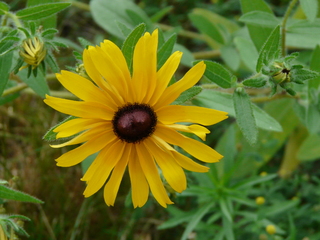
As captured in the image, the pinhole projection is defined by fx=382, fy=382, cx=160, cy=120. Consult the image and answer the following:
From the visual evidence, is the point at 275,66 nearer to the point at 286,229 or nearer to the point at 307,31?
the point at 307,31

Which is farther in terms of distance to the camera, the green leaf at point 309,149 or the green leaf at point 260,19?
the green leaf at point 309,149

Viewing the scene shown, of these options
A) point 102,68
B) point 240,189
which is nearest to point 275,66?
point 102,68

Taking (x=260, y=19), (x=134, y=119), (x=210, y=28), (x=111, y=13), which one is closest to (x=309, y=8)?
(x=260, y=19)

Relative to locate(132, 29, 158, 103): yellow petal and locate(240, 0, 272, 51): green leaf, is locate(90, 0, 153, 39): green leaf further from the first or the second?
locate(132, 29, 158, 103): yellow petal

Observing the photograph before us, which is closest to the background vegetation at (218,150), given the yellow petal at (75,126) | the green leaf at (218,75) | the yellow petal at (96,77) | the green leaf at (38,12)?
the green leaf at (218,75)


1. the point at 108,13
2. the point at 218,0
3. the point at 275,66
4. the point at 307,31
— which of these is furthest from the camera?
the point at 218,0

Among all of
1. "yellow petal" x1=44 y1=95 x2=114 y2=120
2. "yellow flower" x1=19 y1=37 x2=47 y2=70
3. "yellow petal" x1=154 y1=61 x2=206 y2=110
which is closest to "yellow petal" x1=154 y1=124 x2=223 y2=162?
"yellow petal" x1=154 y1=61 x2=206 y2=110

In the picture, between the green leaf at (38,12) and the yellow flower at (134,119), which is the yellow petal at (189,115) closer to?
the yellow flower at (134,119)
